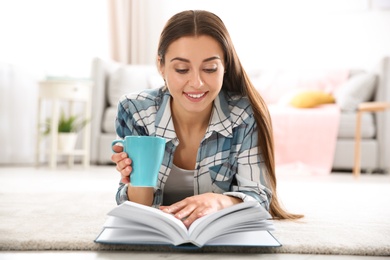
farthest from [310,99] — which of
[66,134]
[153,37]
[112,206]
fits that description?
[112,206]

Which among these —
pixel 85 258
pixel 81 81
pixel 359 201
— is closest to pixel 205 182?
pixel 85 258

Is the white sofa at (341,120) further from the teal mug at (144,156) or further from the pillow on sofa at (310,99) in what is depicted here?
the teal mug at (144,156)

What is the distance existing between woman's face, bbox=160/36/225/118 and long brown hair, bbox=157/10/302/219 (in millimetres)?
23

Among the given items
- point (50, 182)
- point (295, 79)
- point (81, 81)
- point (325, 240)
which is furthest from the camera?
point (295, 79)

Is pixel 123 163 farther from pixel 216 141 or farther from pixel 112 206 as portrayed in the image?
pixel 112 206

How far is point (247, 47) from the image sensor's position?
5848 millimetres

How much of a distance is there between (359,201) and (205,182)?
39.0 inches

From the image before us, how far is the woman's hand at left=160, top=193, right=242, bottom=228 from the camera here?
1.09 m

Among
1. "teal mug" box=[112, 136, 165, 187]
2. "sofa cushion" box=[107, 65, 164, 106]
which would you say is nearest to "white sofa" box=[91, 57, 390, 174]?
"sofa cushion" box=[107, 65, 164, 106]

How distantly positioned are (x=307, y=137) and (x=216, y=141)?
2.84m

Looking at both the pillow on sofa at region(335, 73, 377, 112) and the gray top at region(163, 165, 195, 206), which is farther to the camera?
the pillow on sofa at region(335, 73, 377, 112)

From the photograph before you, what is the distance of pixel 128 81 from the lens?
455cm

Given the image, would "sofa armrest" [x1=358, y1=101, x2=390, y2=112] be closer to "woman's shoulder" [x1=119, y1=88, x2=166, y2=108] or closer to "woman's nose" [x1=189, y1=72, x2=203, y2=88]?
"woman's shoulder" [x1=119, y1=88, x2=166, y2=108]

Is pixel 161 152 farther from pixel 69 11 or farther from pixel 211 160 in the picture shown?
pixel 69 11
